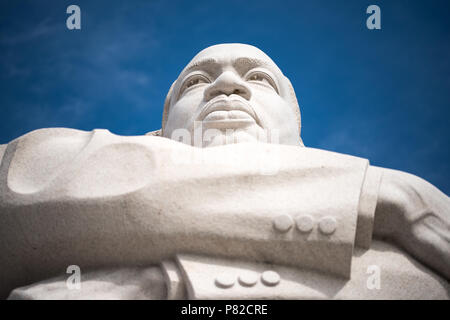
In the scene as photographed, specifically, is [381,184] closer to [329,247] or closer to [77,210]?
[329,247]

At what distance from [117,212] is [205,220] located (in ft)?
1.62

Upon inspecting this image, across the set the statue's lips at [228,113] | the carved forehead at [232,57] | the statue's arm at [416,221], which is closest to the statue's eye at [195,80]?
the carved forehead at [232,57]

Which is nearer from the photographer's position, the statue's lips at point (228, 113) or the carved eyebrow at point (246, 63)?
the statue's lips at point (228, 113)

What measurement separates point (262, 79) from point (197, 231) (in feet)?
7.83

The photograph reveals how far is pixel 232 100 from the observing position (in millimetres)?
4414

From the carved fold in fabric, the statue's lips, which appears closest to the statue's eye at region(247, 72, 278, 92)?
the statue's lips

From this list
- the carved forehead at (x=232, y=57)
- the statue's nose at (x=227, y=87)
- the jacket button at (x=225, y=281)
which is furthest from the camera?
the carved forehead at (x=232, y=57)

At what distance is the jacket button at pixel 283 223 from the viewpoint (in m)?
3.09

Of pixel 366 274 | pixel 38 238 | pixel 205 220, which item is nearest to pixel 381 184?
pixel 366 274

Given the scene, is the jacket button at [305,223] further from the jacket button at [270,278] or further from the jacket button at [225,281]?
the jacket button at [225,281]

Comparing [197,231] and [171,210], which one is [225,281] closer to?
[197,231]

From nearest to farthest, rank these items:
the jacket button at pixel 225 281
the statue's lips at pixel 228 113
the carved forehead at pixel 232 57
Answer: the jacket button at pixel 225 281 → the statue's lips at pixel 228 113 → the carved forehead at pixel 232 57

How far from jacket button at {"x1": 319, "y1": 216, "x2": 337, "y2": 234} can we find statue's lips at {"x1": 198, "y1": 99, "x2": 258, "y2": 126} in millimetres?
1401

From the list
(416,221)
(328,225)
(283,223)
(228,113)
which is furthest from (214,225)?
(228,113)
